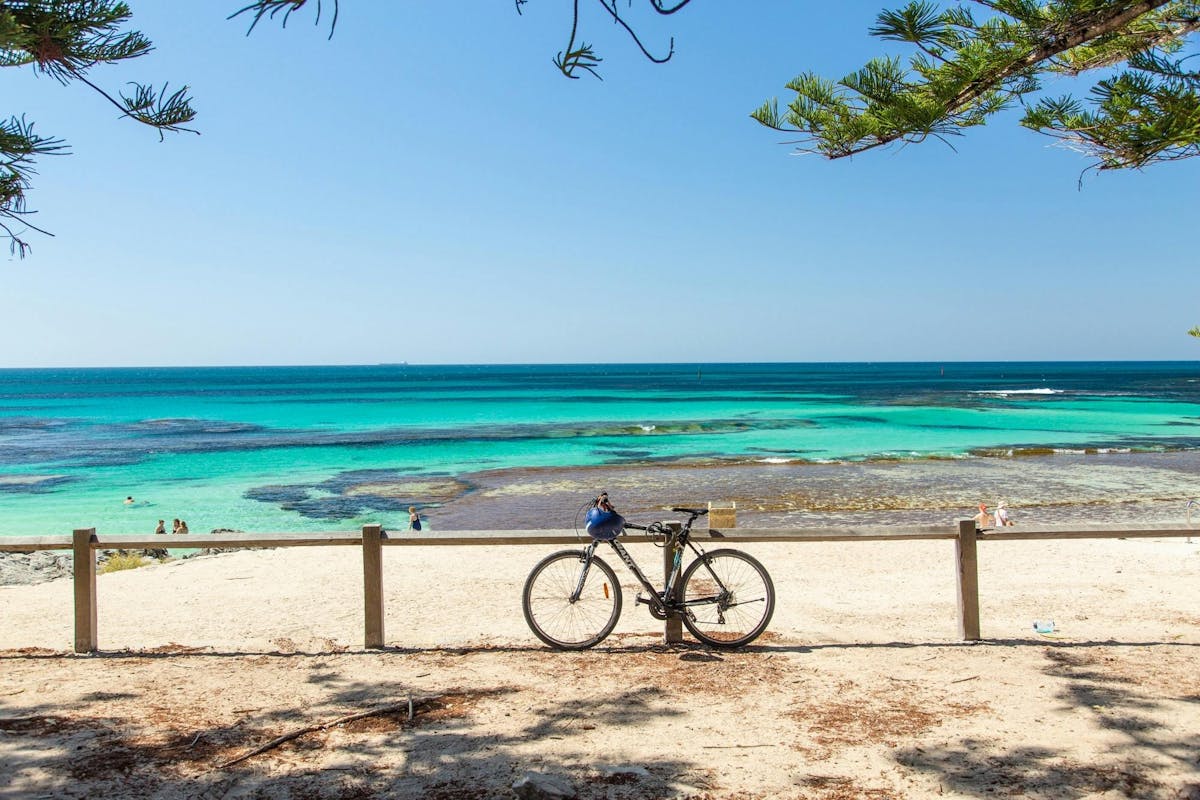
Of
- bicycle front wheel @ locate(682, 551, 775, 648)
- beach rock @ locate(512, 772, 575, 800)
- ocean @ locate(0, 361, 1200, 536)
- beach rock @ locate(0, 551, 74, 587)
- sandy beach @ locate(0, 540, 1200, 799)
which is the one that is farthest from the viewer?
ocean @ locate(0, 361, 1200, 536)

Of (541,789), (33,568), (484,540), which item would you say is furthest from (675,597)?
(33,568)

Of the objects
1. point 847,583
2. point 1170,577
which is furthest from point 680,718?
point 1170,577

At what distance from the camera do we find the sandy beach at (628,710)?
3.82m

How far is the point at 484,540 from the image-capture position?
5766 millimetres

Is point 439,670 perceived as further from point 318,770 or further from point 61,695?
point 61,695

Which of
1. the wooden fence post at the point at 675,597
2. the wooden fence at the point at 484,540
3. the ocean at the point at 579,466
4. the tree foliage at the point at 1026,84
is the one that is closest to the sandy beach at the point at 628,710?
the wooden fence post at the point at 675,597

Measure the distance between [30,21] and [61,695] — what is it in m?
3.90

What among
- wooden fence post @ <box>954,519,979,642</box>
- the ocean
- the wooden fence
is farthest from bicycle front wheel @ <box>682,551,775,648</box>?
the ocean

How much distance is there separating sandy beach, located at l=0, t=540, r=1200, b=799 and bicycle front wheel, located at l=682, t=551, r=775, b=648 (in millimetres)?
157

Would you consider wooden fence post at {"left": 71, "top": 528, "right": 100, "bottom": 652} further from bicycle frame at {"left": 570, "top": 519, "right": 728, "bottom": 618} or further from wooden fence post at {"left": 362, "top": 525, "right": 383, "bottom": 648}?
bicycle frame at {"left": 570, "top": 519, "right": 728, "bottom": 618}

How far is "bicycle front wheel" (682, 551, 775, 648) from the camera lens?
5.84 m

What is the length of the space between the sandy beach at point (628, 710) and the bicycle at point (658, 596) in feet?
0.59

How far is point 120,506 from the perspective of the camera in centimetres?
2108

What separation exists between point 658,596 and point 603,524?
67 cm
